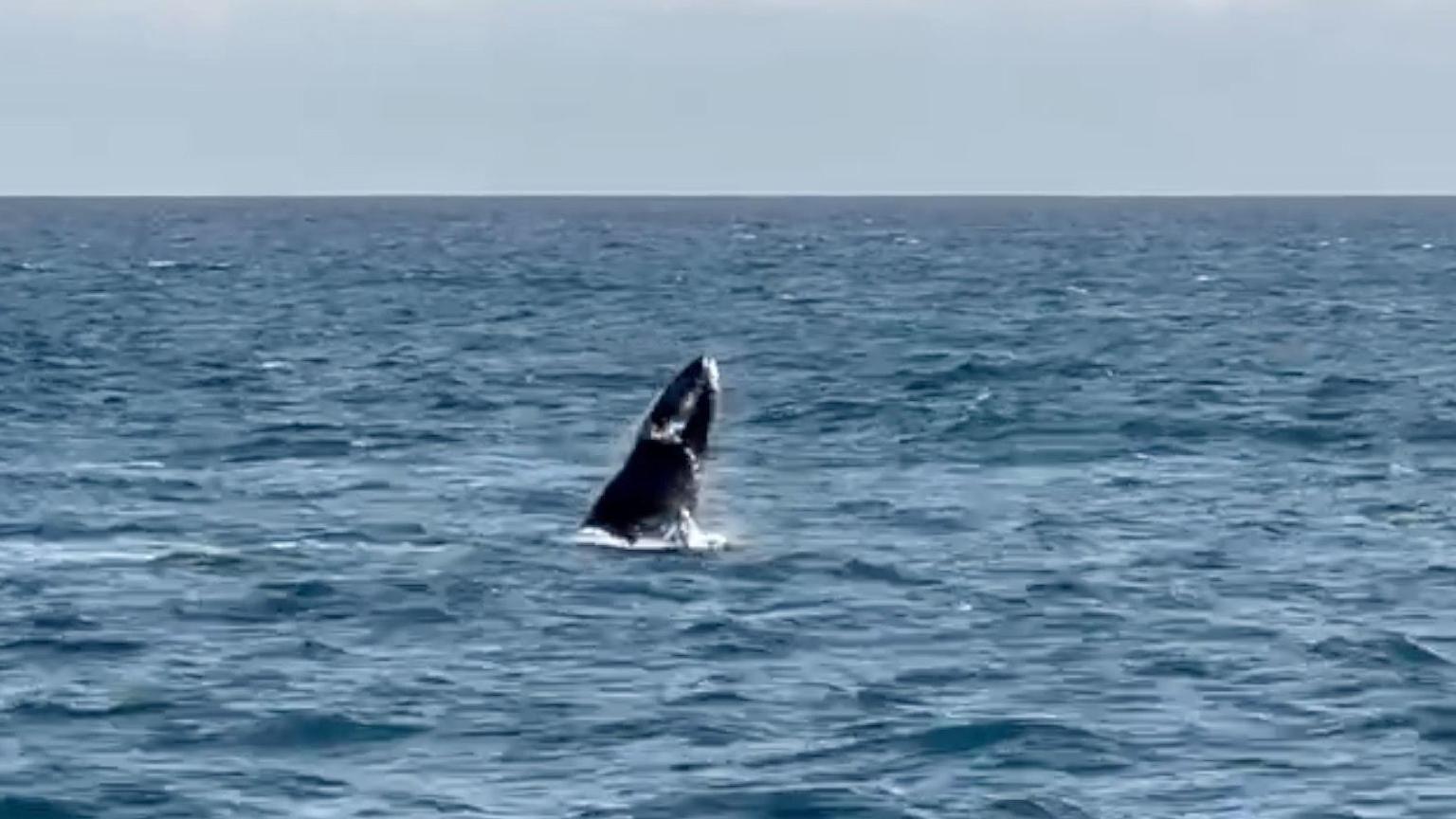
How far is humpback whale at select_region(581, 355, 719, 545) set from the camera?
30031 millimetres

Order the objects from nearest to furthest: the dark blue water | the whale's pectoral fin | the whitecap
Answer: the dark blue water → the whale's pectoral fin → the whitecap

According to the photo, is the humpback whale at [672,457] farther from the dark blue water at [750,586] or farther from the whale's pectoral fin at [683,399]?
the dark blue water at [750,586]

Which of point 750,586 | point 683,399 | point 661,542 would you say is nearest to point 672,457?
point 683,399

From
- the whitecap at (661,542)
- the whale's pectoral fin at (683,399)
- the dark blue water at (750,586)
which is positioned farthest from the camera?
the whitecap at (661,542)

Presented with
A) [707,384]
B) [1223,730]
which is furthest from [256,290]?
[1223,730]

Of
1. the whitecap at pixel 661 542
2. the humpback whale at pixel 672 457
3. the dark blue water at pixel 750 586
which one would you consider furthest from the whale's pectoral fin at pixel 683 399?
the dark blue water at pixel 750 586

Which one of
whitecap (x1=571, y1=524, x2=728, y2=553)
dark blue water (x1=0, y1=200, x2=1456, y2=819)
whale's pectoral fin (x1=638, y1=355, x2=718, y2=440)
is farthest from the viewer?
whitecap (x1=571, y1=524, x2=728, y2=553)

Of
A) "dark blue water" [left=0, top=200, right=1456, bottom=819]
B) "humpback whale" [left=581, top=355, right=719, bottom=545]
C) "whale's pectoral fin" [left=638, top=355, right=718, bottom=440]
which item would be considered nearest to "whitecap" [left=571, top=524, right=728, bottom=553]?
"humpback whale" [left=581, top=355, right=719, bottom=545]

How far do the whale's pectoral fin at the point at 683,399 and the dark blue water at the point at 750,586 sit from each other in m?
1.26

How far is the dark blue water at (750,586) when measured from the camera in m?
20.5

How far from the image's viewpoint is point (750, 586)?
28.6m

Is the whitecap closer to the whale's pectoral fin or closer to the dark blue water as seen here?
the dark blue water

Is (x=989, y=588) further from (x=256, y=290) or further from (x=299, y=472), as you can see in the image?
(x=256, y=290)

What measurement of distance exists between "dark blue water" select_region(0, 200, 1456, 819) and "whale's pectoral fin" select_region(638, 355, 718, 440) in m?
1.26
